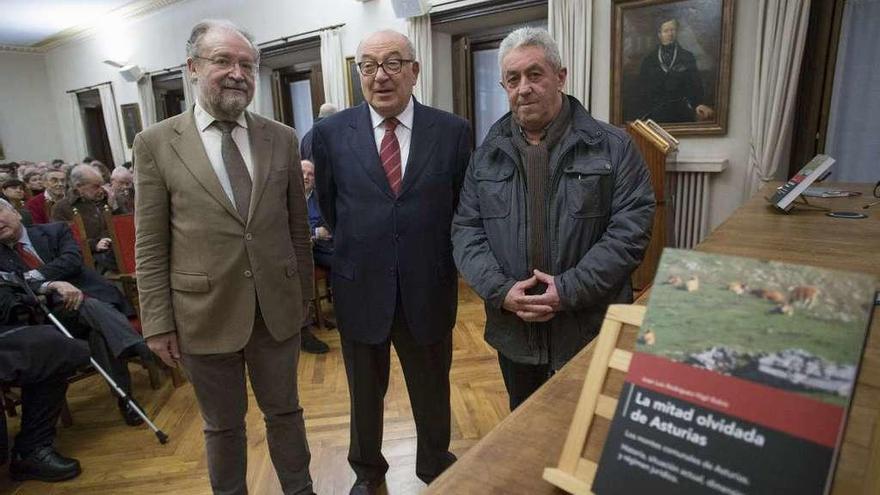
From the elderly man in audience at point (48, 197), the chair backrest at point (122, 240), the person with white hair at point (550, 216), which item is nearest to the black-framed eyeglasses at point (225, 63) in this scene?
the person with white hair at point (550, 216)

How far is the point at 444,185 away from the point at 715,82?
11.2ft

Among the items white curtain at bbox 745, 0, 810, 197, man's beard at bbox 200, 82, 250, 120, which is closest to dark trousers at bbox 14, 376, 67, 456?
man's beard at bbox 200, 82, 250, 120

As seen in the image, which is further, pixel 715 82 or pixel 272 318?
pixel 715 82

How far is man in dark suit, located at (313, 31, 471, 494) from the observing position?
1793mm

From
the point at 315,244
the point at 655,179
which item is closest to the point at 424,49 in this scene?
the point at 315,244

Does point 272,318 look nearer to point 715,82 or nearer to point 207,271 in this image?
point 207,271

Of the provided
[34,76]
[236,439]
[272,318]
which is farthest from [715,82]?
[34,76]

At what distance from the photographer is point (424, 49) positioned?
5.75 m

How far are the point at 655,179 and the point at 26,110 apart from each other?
581 inches

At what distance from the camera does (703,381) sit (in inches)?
22.4

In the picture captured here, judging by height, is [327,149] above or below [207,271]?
above

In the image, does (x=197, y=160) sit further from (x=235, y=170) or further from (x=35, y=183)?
(x=35, y=183)

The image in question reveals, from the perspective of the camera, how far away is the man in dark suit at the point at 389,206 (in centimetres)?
179

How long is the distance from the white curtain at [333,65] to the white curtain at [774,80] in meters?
4.65
